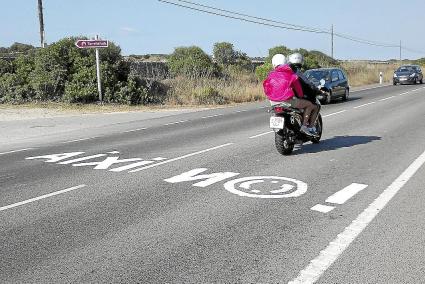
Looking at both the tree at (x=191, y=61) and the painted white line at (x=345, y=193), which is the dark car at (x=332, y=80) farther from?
the painted white line at (x=345, y=193)

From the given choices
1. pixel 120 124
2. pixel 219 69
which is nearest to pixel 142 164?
pixel 120 124

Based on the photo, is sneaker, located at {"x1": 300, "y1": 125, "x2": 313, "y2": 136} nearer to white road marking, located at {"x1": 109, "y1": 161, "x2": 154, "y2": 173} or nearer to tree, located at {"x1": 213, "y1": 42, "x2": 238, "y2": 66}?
white road marking, located at {"x1": 109, "y1": 161, "x2": 154, "y2": 173}

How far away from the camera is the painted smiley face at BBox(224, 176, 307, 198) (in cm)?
643

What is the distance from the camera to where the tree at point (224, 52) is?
5823 cm

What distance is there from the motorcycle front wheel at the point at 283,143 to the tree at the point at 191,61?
22881 millimetres

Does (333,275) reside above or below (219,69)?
below

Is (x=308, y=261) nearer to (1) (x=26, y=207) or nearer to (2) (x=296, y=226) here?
(2) (x=296, y=226)

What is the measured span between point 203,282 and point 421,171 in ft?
17.4

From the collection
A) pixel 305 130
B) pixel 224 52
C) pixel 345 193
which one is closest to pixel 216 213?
pixel 345 193

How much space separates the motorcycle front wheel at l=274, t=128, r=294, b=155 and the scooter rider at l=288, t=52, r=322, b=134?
83cm

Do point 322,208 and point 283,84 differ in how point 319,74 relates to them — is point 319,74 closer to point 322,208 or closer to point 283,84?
point 283,84

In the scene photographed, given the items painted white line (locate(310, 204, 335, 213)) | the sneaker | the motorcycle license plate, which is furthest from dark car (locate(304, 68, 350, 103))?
painted white line (locate(310, 204, 335, 213))

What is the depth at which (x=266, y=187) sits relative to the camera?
6824 mm

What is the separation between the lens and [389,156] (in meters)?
9.01
